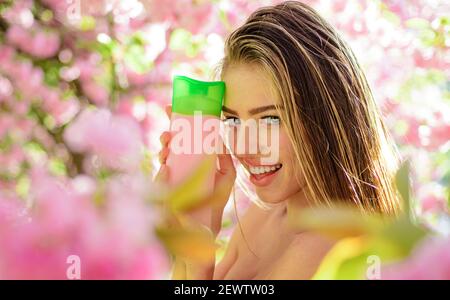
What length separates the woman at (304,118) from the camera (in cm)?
105

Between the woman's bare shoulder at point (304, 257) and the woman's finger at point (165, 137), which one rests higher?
the woman's finger at point (165, 137)

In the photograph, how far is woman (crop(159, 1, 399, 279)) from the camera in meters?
1.05

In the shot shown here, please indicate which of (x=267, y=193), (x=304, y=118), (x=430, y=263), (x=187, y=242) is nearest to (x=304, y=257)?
(x=267, y=193)

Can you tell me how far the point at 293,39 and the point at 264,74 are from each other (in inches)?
2.8

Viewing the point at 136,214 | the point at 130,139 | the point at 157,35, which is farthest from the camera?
the point at 157,35

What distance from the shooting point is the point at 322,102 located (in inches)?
42.2

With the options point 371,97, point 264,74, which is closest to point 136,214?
point 264,74

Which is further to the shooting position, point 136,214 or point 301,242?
point 301,242

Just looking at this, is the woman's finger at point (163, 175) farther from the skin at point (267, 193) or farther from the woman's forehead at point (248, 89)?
the woman's forehead at point (248, 89)

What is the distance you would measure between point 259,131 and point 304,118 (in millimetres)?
72

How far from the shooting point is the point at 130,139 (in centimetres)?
60

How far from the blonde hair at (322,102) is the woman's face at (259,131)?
2 centimetres

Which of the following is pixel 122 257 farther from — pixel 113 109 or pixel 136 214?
pixel 113 109

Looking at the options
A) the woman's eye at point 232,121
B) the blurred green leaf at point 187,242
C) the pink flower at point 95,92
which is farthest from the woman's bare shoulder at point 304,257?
the pink flower at point 95,92
